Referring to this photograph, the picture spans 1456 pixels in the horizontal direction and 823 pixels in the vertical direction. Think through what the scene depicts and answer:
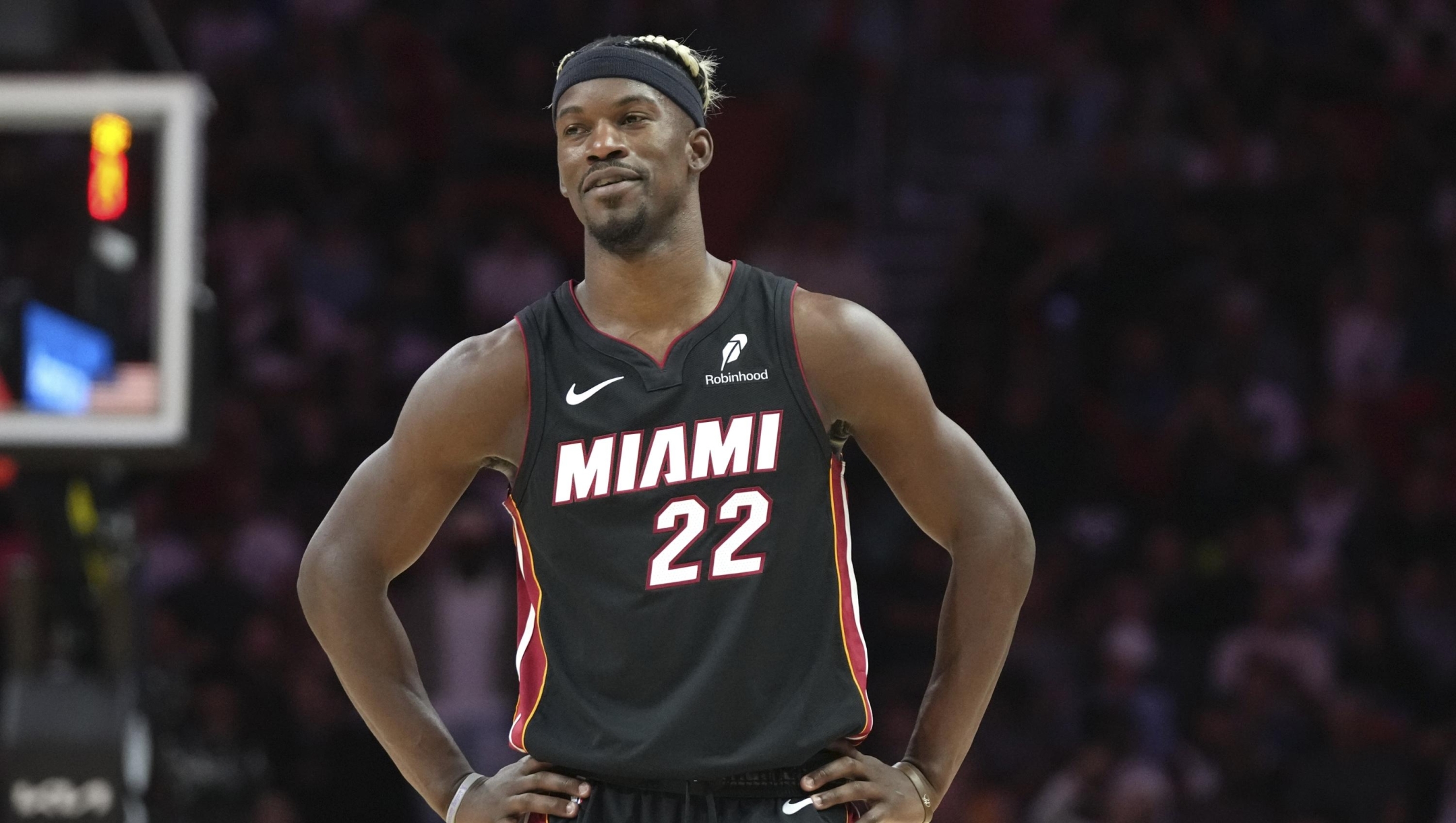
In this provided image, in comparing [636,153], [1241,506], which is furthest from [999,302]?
[636,153]

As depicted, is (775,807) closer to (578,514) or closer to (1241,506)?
(578,514)

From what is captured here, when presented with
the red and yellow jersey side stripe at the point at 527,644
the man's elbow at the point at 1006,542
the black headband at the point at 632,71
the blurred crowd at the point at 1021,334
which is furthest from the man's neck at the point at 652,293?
the blurred crowd at the point at 1021,334

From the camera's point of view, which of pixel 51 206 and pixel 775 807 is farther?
pixel 51 206

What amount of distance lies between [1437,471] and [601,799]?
7.57 meters

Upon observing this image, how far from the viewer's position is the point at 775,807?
3221mm

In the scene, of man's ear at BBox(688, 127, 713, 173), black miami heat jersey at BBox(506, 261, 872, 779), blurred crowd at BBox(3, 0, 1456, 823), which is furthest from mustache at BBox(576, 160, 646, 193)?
blurred crowd at BBox(3, 0, 1456, 823)

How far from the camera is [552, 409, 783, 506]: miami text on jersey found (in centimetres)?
323

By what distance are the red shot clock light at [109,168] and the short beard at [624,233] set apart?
295cm

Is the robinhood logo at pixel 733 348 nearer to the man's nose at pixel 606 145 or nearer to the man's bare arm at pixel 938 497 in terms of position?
the man's bare arm at pixel 938 497

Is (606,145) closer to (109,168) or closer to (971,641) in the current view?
(971,641)

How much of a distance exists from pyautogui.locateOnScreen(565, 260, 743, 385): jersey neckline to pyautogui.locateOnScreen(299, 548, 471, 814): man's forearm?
62 centimetres

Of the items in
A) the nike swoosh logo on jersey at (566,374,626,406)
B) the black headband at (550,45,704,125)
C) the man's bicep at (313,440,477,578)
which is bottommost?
the man's bicep at (313,440,477,578)

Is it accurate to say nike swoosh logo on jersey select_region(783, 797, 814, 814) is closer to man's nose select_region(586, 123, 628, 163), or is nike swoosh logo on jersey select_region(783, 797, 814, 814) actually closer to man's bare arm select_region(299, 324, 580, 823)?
man's bare arm select_region(299, 324, 580, 823)

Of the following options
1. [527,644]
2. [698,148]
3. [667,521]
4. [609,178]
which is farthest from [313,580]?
[698,148]
